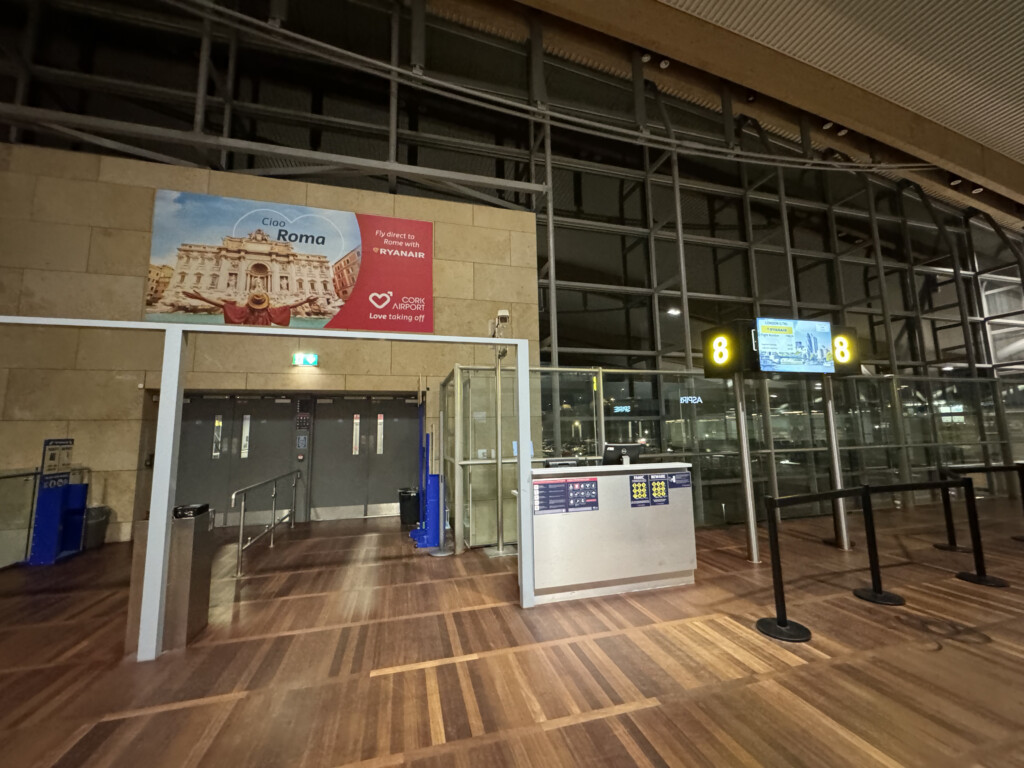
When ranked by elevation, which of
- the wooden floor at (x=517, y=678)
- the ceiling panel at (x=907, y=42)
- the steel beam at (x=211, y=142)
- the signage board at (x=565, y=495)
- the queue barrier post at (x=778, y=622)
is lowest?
the wooden floor at (x=517, y=678)

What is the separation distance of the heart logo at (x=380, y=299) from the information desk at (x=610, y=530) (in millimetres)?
4246

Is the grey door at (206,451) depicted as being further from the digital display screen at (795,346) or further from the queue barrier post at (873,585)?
the queue barrier post at (873,585)

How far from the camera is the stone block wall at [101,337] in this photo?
217 inches

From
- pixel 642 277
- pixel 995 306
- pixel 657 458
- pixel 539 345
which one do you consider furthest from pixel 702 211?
pixel 995 306

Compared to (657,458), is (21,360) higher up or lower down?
higher up

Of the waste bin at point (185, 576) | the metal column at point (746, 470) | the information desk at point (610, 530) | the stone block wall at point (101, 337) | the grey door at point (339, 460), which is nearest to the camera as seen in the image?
the waste bin at point (185, 576)

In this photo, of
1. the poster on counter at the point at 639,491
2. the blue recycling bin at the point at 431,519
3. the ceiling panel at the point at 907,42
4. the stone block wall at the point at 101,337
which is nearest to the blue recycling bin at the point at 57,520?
the stone block wall at the point at 101,337

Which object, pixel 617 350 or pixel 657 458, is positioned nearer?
pixel 657 458

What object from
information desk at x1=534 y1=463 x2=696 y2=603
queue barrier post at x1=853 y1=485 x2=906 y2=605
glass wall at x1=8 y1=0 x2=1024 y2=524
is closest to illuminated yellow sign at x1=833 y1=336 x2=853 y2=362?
glass wall at x1=8 y1=0 x2=1024 y2=524

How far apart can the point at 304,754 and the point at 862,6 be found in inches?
357

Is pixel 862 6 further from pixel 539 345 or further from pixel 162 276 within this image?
pixel 162 276

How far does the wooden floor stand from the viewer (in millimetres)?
1832

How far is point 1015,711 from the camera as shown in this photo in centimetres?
201

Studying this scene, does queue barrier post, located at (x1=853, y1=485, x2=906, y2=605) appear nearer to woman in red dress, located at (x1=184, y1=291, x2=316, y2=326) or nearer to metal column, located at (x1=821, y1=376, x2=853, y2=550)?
metal column, located at (x1=821, y1=376, x2=853, y2=550)
